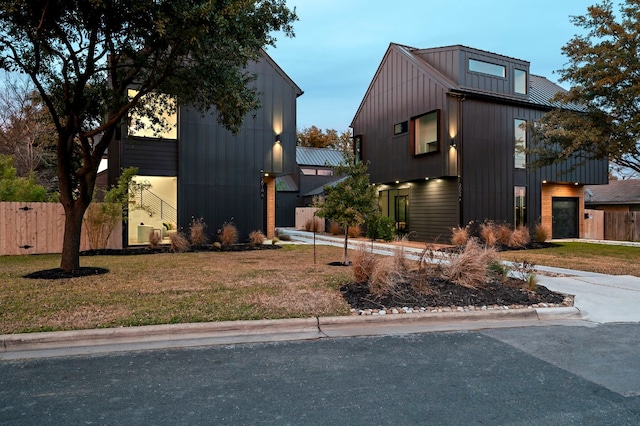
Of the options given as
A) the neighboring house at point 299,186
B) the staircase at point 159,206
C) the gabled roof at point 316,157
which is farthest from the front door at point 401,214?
the gabled roof at point 316,157

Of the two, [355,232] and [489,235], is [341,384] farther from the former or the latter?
[355,232]

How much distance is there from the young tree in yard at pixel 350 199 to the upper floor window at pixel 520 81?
11844mm

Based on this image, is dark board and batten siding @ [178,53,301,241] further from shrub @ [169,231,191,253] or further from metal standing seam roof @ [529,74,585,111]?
metal standing seam roof @ [529,74,585,111]

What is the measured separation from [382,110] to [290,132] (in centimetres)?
569

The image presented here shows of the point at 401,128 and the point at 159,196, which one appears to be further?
the point at 401,128

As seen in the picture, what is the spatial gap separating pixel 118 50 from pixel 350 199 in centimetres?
625

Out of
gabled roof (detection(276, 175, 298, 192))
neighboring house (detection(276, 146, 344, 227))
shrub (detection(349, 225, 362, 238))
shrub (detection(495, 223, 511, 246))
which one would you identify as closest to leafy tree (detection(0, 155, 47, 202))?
shrub (detection(349, 225, 362, 238))

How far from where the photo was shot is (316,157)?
38.3m

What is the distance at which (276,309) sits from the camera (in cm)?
605

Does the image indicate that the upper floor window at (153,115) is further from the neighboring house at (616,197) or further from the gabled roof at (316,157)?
the neighboring house at (616,197)

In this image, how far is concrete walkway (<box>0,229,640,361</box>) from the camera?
4801 millimetres

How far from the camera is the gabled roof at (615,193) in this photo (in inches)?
1113

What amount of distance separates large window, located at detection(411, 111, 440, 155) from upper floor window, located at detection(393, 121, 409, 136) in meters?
0.66

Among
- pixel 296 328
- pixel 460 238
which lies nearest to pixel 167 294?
pixel 296 328
